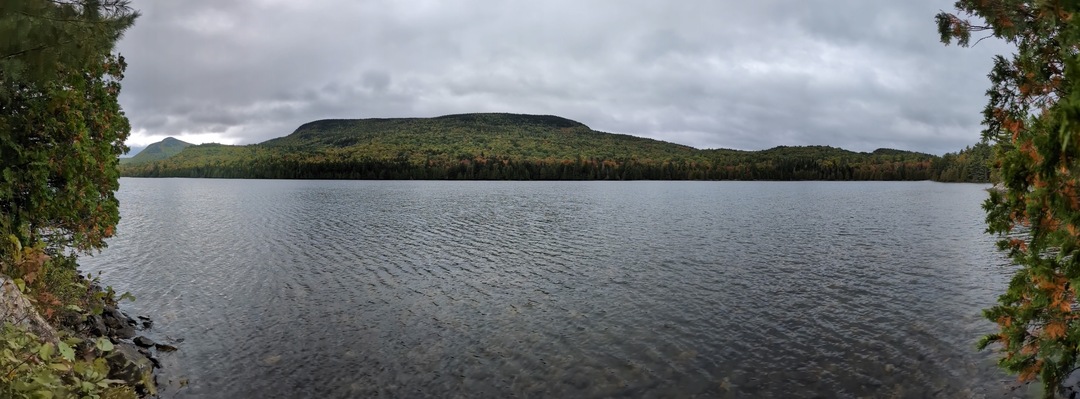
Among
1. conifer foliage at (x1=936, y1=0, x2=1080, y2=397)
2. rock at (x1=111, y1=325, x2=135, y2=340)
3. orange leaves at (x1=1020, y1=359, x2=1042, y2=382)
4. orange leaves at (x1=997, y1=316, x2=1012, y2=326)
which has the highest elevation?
conifer foliage at (x1=936, y1=0, x2=1080, y2=397)

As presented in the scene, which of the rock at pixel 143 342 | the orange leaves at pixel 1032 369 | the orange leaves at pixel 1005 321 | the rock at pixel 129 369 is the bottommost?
the rock at pixel 143 342

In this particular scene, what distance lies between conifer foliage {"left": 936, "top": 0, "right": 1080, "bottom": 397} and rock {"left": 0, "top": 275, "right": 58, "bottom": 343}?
17.7m

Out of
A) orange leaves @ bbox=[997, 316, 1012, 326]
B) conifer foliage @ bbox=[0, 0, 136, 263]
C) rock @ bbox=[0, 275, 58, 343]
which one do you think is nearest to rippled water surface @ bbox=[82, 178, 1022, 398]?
orange leaves @ bbox=[997, 316, 1012, 326]

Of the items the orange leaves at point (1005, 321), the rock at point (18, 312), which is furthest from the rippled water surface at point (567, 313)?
the rock at point (18, 312)

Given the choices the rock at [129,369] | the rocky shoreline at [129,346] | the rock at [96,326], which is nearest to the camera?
the rock at [129,369]

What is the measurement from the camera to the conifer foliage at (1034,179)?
8172 millimetres

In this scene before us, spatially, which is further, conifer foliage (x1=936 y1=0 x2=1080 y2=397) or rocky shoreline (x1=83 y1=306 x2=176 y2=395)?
rocky shoreline (x1=83 y1=306 x2=176 y2=395)

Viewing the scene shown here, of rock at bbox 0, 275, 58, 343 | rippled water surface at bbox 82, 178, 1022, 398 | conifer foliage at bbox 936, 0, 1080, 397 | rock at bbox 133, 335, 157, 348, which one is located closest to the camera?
conifer foliage at bbox 936, 0, 1080, 397

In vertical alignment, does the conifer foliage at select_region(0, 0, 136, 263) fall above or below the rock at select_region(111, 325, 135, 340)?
above

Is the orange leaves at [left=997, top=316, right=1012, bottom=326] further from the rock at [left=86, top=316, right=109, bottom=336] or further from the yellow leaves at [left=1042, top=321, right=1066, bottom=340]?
the rock at [left=86, top=316, right=109, bottom=336]

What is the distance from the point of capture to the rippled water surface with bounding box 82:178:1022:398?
619 inches

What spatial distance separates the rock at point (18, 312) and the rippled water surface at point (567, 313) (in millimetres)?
4410

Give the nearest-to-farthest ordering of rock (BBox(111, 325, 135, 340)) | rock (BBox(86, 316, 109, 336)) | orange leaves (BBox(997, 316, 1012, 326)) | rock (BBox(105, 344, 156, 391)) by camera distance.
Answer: orange leaves (BBox(997, 316, 1012, 326)) < rock (BBox(105, 344, 156, 391)) < rock (BBox(86, 316, 109, 336)) < rock (BBox(111, 325, 135, 340))

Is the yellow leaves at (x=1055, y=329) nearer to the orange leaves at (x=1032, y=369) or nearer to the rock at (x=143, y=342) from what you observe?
the orange leaves at (x=1032, y=369)
